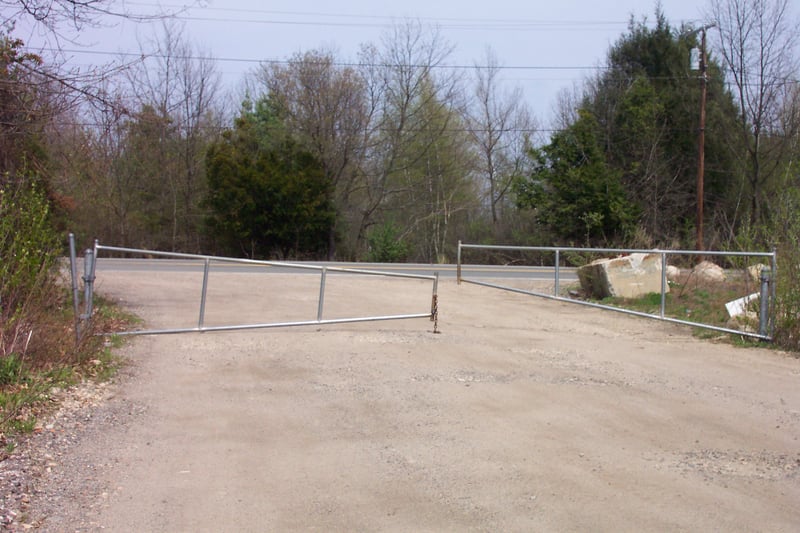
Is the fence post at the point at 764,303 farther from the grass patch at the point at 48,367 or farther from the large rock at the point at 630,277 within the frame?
the grass patch at the point at 48,367

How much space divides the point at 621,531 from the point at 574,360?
5.78m

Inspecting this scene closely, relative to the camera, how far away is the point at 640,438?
23.1ft

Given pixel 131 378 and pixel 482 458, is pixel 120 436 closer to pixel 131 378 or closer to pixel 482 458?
pixel 131 378

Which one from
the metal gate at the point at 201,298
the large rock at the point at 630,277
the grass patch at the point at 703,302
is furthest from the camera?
the large rock at the point at 630,277

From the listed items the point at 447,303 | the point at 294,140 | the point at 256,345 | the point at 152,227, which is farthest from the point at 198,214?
the point at 256,345

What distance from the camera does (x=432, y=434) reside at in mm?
7043

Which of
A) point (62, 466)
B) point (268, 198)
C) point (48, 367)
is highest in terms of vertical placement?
point (268, 198)

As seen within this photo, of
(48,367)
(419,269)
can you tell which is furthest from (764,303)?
(419,269)

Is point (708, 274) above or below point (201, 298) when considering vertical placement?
above

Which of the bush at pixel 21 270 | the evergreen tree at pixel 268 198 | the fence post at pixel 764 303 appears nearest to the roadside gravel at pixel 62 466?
the bush at pixel 21 270

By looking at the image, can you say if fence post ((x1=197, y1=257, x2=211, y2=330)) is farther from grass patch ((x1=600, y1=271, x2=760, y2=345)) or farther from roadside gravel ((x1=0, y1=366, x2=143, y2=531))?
grass patch ((x1=600, y1=271, x2=760, y2=345))

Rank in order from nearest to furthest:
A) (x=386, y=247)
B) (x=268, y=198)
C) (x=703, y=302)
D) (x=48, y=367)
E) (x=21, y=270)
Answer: (x=48, y=367), (x=21, y=270), (x=703, y=302), (x=268, y=198), (x=386, y=247)

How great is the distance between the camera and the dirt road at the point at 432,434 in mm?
5250

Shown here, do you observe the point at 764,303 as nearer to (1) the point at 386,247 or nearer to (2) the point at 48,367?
(2) the point at 48,367
